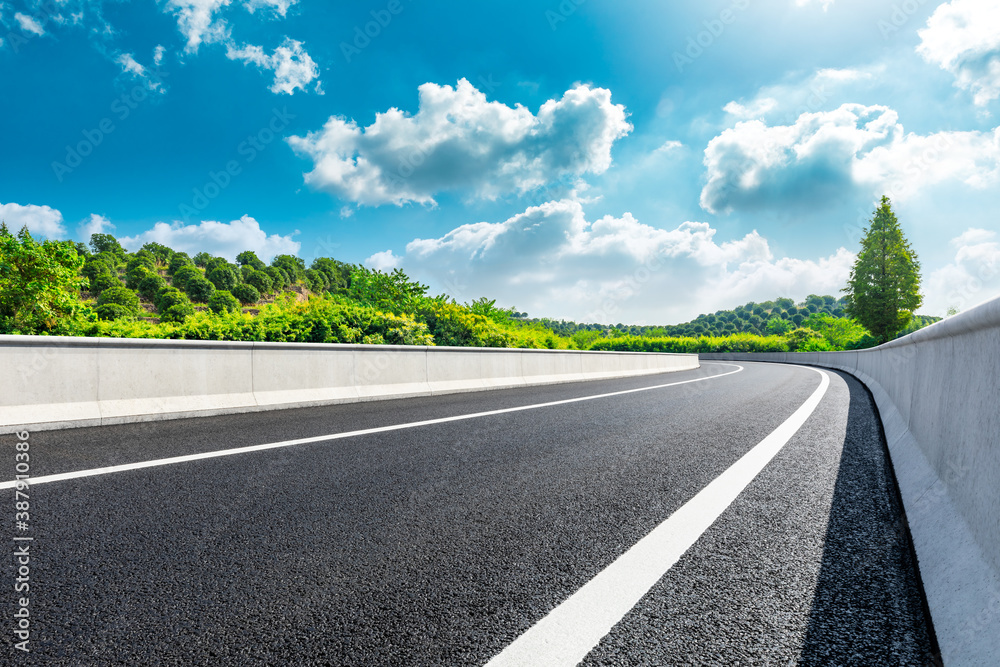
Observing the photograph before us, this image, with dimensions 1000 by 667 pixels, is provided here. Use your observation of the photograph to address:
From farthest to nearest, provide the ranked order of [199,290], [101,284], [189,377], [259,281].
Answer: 1. [259,281]
2. [199,290]
3. [101,284]
4. [189,377]

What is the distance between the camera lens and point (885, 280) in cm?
5578

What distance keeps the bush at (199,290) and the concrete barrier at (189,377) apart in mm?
121950

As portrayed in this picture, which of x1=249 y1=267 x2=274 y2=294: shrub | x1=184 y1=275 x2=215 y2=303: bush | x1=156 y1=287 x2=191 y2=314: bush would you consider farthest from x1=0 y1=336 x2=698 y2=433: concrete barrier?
x1=249 y1=267 x2=274 y2=294: shrub

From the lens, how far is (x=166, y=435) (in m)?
5.77

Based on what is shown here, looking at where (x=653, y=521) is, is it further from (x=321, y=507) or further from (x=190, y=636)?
(x=190, y=636)

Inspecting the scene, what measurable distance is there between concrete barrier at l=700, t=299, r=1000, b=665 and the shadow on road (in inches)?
2.8

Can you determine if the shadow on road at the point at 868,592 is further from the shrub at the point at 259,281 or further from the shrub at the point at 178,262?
the shrub at the point at 178,262

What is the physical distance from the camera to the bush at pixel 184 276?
117375mm

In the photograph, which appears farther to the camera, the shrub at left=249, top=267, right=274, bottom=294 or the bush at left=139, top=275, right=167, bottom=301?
the shrub at left=249, top=267, right=274, bottom=294

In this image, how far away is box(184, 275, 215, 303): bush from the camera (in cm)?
11512

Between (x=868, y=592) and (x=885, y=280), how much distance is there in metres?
67.5

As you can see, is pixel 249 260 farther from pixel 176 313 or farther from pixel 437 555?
pixel 437 555

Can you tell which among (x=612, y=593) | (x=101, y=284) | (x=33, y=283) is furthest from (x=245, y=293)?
(x=612, y=593)

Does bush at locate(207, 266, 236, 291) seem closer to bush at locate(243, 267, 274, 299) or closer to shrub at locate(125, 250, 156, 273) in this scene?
bush at locate(243, 267, 274, 299)
